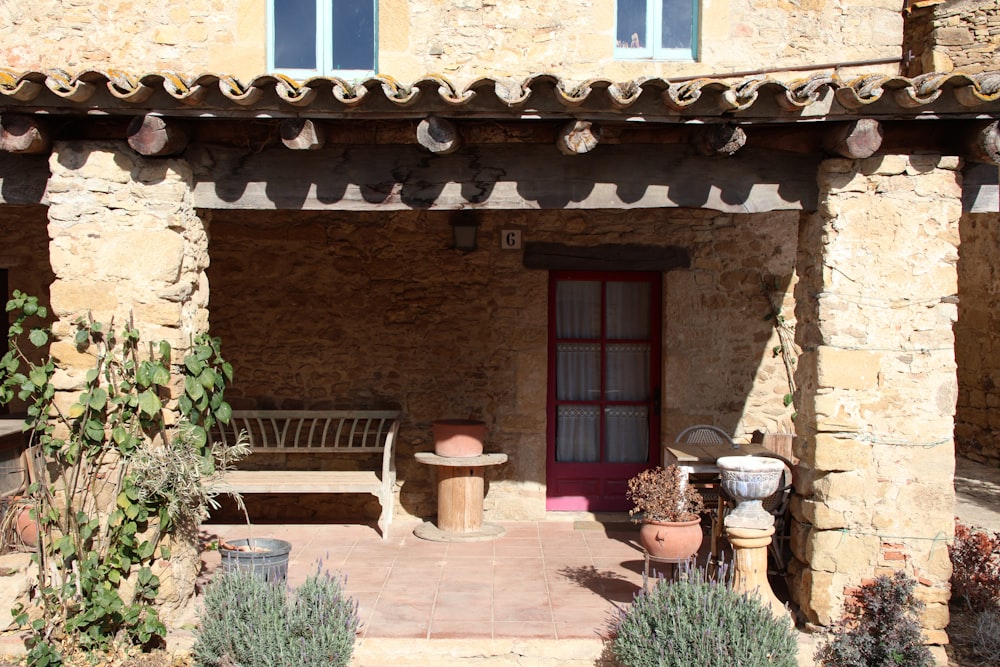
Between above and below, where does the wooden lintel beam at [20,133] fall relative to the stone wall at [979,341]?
above

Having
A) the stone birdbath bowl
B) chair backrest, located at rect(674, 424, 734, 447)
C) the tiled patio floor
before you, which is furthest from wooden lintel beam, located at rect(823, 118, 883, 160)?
chair backrest, located at rect(674, 424, 734, 447)

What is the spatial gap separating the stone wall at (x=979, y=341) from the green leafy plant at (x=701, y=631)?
757cm

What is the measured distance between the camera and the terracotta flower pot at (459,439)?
267 inches

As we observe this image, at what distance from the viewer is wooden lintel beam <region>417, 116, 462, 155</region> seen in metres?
4.53

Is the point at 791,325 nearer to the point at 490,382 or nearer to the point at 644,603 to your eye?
the point at 490,382

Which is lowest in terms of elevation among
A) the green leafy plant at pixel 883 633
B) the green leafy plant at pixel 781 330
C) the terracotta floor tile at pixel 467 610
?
the terracotta floor tile at pixel 467 610

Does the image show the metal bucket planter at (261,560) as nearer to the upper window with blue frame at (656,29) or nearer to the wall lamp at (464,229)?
the wall lamp at (464,229)

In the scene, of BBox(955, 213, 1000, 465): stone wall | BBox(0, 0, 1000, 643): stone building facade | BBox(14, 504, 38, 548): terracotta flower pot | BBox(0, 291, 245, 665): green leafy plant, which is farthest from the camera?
BBox(955, 213, 1000, 465): stone wall

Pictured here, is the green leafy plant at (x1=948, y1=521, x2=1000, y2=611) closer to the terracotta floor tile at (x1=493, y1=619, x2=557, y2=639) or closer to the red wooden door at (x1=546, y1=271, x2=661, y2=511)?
the terracotta floor tile at (x1=493, y1=619, x2=557, y2=639)

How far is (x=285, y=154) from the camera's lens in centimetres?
491

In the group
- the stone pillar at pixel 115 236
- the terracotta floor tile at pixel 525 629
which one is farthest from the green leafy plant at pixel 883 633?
the stone pillar at pixel 115 236

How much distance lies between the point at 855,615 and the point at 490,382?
3.46 meters

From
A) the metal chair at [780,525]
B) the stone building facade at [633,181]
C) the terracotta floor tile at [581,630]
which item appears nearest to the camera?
the stone building facade at [633,181]

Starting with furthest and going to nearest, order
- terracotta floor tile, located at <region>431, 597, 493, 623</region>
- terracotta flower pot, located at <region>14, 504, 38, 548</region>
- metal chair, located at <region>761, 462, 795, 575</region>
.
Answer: terracotta flower pot, located at <region>14, 504, 38, 548</region>
metal chair, located at <region>761, 462, 795, 575</region>
terracotta floor tile, located at <region>431, 597, 493, 623</region>
